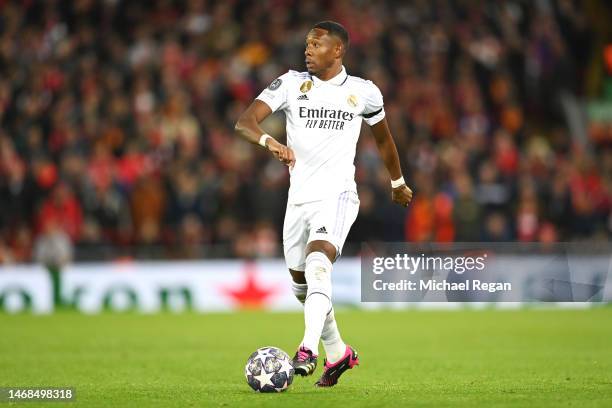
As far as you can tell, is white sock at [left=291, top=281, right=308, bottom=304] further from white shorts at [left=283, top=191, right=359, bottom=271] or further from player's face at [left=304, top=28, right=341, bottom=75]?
player's face at [left=304, top=28, right=341, bottom=75]

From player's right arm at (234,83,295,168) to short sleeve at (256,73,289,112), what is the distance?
43mm

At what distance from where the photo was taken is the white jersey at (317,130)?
8.71 meters

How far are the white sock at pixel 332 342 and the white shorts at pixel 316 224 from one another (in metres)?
0.49

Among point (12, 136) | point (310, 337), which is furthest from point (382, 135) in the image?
point (12, 136)

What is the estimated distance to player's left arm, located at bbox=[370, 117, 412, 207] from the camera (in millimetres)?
9164

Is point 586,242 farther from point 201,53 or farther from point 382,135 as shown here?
point 382,135

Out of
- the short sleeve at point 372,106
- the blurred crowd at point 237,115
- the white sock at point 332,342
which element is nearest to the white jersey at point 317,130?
the short sleeve at point 372,106

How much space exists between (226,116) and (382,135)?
12261 mm

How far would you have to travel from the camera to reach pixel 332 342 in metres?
8.89

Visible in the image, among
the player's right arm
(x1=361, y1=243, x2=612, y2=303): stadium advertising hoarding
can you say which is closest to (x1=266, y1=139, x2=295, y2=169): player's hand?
the player's right arm

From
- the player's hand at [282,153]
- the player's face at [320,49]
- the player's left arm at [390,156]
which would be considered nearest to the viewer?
the player's hand at [282,153]

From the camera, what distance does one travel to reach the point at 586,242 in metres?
19.9

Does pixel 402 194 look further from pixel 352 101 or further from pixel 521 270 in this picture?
pixel 521 270

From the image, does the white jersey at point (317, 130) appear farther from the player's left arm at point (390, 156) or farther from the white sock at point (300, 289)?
the white sock at point (300, 289)
